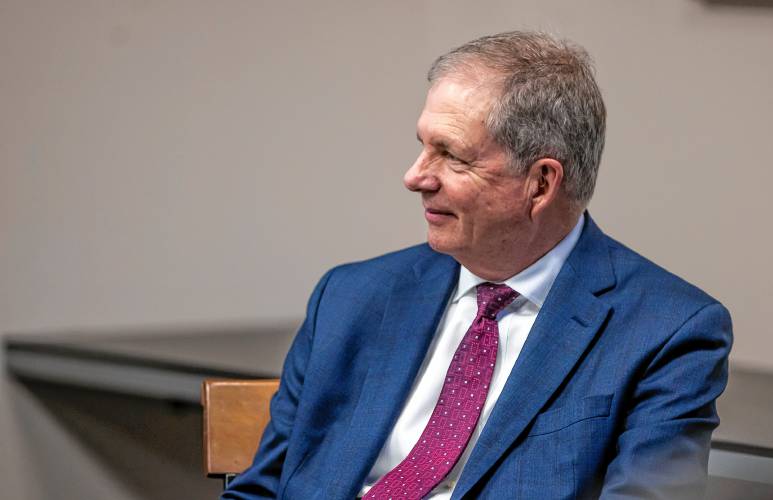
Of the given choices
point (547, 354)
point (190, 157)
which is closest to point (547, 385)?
point (547, 354)

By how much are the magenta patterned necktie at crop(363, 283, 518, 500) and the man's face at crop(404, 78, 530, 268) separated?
0.37 feet

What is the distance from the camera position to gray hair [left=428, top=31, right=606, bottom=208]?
1.78 meters

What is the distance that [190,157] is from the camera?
3.45 metres

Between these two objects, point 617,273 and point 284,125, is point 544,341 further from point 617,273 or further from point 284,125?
point 284,125

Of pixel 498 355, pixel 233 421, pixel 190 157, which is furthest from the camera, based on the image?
pixel 190 157

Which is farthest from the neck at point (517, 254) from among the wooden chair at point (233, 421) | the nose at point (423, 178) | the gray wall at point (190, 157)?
the gray wall at point (190, 157)

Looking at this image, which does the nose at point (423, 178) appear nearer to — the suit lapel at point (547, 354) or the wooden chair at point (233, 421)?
the suit lapel at point (547, 354)

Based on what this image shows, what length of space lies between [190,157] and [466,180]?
180cm

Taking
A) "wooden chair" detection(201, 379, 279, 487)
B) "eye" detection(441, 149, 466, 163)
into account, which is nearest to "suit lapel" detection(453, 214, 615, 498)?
"eye" detection(441, 149, 466, 163)

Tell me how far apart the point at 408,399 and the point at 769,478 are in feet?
2.63

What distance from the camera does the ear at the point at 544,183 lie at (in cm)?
181

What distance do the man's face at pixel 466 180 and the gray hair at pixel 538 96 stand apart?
1.0 inches

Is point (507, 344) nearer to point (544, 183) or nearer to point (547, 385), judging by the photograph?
point (547, 385)

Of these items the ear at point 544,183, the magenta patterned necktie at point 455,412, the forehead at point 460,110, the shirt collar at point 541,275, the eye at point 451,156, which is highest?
the forehead at point 460,110
